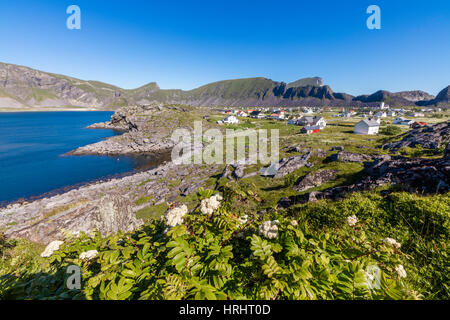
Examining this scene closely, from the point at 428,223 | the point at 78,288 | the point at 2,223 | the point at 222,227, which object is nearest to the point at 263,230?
the point at 222,227

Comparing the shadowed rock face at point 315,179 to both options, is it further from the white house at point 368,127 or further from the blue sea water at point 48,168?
the white house at point 368,127

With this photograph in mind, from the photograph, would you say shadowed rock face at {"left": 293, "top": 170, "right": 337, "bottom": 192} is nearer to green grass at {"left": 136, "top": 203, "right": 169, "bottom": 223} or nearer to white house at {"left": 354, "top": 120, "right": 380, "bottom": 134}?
green grass at {"left": 136, "top": 203, "right": 169, "bottom": 223}

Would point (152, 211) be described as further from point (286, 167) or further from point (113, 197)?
point (286, 167)

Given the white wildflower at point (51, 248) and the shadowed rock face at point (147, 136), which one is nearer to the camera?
the white wildflower at point (51, 248)

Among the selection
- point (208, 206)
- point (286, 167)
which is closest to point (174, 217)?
point (208, 206)

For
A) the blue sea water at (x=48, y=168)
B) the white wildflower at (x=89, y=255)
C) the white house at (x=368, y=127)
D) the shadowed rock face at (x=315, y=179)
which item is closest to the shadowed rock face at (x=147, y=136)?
the blue sea water at (x=48, y=168)
